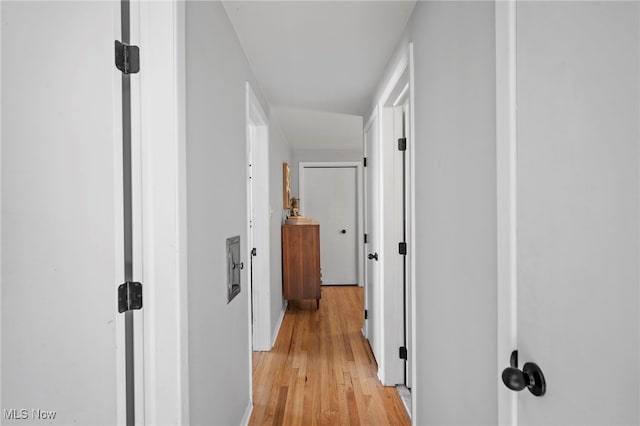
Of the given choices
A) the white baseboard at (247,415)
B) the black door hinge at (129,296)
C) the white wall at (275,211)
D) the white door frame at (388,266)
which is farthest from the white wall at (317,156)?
the black door hinge at (129,296)

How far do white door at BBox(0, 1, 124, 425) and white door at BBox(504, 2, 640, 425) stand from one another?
1.09m

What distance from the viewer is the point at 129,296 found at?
3.57 ft

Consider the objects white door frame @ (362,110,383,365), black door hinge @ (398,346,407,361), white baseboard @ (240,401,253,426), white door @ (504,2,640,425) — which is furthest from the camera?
white door frame @ (362,110,383,365)

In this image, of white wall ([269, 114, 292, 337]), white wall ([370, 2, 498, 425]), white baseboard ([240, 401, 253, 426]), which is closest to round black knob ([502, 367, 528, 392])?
white wall ([370, 2, 498, 425])

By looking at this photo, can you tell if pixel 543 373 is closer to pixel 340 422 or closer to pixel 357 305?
pixel 340 422

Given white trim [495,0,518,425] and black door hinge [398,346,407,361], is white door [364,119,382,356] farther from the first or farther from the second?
white trim [495,0,518,425]

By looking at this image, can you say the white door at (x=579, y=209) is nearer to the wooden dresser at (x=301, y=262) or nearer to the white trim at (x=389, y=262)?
the white trim at (x=389, y=262)

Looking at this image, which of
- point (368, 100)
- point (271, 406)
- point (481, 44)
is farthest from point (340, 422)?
point (368, 100)

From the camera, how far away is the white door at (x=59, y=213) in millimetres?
995

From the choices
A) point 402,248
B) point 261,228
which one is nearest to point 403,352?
point 402,248

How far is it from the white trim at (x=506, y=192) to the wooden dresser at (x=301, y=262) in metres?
3.50

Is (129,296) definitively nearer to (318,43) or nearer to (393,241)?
(318,43)

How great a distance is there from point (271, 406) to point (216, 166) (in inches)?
64.7

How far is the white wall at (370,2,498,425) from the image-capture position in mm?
991
